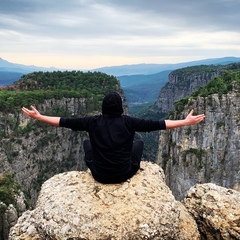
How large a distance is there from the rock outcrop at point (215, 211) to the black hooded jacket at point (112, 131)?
124 inches

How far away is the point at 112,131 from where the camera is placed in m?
8.76

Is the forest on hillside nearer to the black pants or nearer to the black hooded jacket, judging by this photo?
the black pants

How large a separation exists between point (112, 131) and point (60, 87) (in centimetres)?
9296

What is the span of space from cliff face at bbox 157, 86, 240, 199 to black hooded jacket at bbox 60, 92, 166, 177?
49589mm

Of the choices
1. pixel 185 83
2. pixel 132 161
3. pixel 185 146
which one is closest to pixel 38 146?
pixel 185 146

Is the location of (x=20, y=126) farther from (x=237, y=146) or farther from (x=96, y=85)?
(x=237, y=146)

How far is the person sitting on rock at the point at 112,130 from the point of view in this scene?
28.7 feet

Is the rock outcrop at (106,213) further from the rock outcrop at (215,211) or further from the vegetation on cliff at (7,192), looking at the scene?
the vegetation on cliff at (7,192)

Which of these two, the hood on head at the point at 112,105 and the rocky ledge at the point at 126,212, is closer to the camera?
the rocky ledge at the point at 126,212

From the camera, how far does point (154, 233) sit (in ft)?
26.6

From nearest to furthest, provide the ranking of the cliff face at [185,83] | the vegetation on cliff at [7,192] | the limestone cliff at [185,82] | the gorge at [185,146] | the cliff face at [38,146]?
the vegetation on cliff at [7,192]
the gorge at [185,146]
the cliff face at [38,146]
the cliff face at [185,83]
the limestone cliff at [185,82]

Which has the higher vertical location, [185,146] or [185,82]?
[185,82]

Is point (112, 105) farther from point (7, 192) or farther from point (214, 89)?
point (214, 89)

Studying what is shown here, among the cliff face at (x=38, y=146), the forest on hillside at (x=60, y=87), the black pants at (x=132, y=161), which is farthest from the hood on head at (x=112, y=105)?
the forest on hillside at (x=60, y=87)
